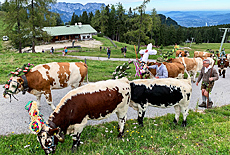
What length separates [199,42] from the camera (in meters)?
86.8

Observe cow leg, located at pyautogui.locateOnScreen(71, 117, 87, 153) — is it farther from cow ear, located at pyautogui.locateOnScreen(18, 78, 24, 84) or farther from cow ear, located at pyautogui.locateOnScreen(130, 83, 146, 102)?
cow ear, located at pyautogui.locateOnScreen(18, 78, 24, 84)

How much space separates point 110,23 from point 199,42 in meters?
47.3

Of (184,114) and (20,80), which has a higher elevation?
(20,80)

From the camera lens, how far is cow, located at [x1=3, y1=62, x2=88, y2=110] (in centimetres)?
680

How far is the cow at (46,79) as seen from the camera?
22.3 ft

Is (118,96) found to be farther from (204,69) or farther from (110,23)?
(110,23)

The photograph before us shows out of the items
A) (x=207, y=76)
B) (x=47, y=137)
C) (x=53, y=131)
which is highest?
(x=207, y=76)

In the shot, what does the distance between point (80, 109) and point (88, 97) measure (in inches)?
15.3

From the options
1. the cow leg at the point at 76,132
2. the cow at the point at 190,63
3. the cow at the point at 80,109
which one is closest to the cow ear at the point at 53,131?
the cow at the point at 80,109

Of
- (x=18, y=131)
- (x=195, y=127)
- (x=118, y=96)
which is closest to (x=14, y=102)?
(x=18, y=131)

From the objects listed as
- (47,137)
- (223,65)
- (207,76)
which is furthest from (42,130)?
(223,65)

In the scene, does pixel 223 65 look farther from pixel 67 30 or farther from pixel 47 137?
pixel 67 30

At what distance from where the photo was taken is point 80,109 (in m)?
4.64

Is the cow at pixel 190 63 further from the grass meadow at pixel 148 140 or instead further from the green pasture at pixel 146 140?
the green pasture at pixel 146 140
